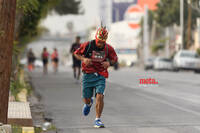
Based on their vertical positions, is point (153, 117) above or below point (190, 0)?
below

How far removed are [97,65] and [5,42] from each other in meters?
2.10

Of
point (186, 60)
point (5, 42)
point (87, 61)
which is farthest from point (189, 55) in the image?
point (5, 42)

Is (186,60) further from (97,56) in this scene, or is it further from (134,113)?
(97,56)

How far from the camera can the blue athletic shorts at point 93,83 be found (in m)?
9.34

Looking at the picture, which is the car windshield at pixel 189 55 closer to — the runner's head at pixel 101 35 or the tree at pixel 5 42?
the runner's head at pixel 101 35

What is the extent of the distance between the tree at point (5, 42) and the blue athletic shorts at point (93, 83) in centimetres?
186

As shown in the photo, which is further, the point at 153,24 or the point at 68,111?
the point at 153,24

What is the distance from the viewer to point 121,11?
15062 centimetres

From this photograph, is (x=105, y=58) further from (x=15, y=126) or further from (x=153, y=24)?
(x=153, y=24)

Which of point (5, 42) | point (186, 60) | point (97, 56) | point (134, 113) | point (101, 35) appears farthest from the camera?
point (186, 60)

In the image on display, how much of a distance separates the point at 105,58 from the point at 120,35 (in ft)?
470

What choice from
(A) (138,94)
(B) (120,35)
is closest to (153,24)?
(B) (120,35)

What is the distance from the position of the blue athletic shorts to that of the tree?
186cm

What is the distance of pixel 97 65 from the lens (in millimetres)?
9398
